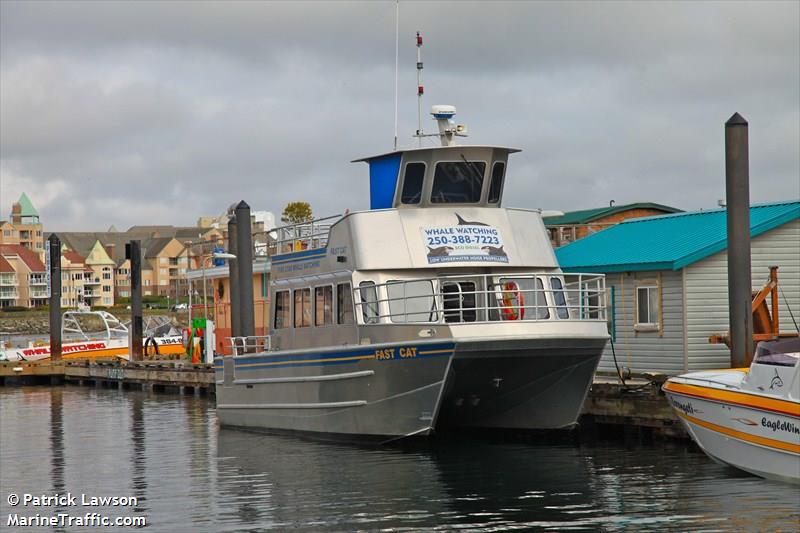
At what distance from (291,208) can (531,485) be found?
285 feet

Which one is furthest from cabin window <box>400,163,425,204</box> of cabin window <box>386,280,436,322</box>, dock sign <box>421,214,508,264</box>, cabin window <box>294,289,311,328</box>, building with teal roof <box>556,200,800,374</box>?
building with teal roof <box>556,200,800,374</box>

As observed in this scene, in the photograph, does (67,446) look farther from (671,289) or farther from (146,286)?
(146,286)

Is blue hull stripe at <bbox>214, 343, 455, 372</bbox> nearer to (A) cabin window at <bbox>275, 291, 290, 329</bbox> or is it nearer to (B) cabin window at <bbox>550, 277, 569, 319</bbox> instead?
(A) cabin window at <bbox>275, 291, 290, 329</bbox>

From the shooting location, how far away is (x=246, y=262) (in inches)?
1065

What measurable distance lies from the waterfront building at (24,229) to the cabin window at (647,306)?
6808 inches

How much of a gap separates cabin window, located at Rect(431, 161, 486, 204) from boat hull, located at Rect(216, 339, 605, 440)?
3461mm

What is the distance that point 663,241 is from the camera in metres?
27.7

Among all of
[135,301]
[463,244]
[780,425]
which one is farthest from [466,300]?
[135,301]

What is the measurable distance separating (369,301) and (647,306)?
24.1ft

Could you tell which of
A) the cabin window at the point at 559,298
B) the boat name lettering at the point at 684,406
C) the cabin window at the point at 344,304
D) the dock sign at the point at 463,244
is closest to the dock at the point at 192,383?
the cabin window at the point at 559,298

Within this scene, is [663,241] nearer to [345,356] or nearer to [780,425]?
[345,356]

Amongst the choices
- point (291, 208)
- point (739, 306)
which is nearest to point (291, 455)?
point (739, 306)

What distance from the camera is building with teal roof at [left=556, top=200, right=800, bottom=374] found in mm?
25516

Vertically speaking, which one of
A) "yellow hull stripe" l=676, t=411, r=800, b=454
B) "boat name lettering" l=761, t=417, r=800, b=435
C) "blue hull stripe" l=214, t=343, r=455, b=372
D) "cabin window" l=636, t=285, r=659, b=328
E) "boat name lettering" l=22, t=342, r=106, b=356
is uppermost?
"cabin window" l=636, t=285, r=659, b=328
